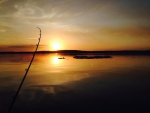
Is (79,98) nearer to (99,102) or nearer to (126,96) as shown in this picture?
(99,102)

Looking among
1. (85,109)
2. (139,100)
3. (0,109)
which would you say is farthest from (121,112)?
(0,109)

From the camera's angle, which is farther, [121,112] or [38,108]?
[38,108]

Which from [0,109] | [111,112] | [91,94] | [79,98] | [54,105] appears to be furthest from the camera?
[91,94]

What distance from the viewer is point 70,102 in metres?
15.9

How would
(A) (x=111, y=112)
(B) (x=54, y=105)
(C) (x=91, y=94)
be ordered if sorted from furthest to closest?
(C) (x=91, y=94)
(B) (x=54, y=105)
(A) (x=111, y=112)

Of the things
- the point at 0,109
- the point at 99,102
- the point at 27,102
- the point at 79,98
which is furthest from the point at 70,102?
the point at 0,109

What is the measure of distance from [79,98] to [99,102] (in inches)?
85.8

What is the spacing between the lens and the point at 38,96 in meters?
18.1

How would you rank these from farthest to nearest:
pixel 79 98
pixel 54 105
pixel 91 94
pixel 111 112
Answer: pixel 91 94, pixel 79 98, pixel 54 105, pixel 111 112

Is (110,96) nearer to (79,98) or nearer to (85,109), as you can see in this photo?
(79,98)

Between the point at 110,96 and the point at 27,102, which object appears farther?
the point at 110,96

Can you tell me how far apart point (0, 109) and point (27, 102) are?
7.87ft

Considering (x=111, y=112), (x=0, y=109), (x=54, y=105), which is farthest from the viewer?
(x=54, y=105)

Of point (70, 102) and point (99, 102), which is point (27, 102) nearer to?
point (70, 102)
